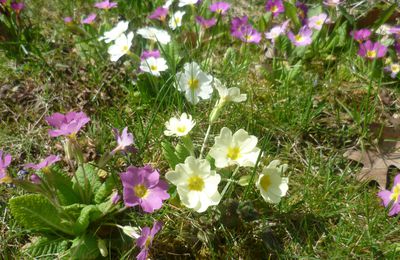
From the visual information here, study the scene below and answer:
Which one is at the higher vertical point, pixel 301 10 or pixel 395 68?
pixel 301 10

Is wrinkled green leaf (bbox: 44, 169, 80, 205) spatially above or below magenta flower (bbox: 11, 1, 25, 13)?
below

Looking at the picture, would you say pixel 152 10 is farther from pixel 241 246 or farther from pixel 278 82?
pixel 241 246

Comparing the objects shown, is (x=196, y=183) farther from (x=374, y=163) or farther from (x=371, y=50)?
(x=371, y=50)

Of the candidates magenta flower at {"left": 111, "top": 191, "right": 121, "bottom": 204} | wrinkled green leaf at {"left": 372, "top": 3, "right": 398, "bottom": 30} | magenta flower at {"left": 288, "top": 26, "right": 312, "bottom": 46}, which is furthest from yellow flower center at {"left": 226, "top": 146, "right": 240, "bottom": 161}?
wrinkled green leaf at {"left": 372, "top": 3, "right": 398, "bottom": 30}

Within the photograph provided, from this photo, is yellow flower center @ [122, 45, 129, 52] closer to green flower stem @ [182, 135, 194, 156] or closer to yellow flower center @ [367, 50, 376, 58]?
green flower stem @ [182, 135, 194, 156]

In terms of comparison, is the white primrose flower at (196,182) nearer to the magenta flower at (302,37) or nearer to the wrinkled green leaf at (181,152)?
the wrinkled green leaf at (181,152)

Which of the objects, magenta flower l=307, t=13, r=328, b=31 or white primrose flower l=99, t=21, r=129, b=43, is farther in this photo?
magenta flower l=307, t=13, r=328, b=31

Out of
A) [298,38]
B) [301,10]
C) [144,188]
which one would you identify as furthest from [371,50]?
[144,188]
